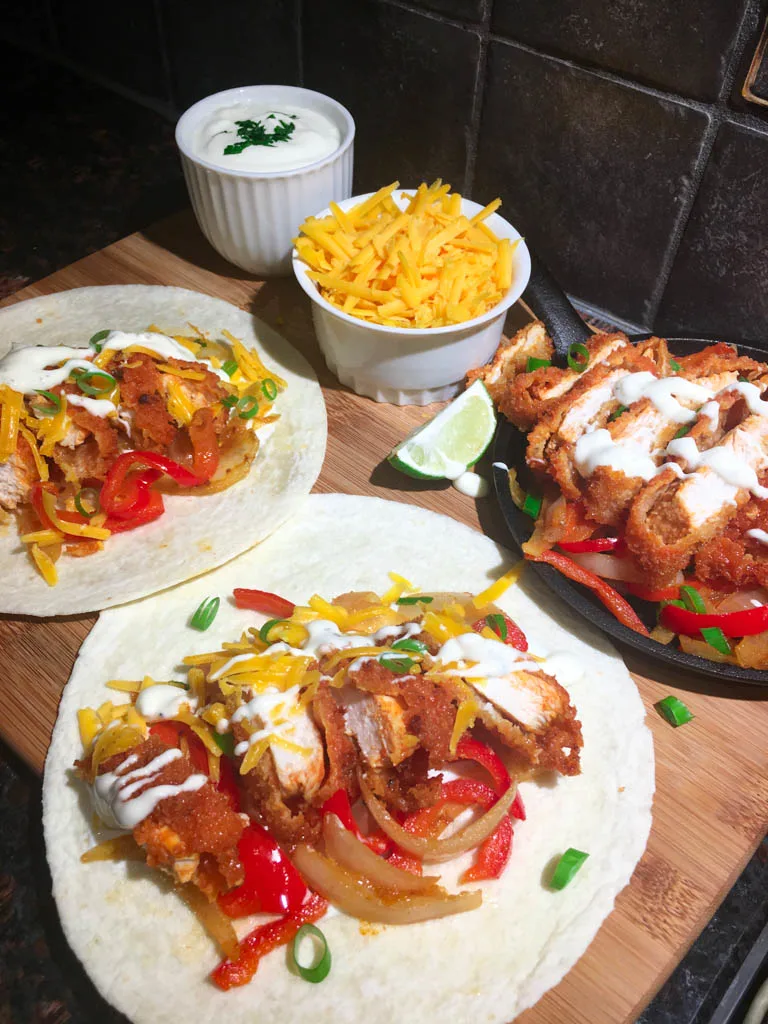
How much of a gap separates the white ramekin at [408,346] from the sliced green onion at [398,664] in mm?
1302

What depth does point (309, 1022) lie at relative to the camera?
6.40ft

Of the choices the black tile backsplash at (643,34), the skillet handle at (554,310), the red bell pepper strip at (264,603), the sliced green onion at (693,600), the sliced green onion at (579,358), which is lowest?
the red bell pepper strip at (264,603)

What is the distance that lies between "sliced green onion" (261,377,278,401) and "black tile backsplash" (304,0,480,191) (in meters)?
1.47

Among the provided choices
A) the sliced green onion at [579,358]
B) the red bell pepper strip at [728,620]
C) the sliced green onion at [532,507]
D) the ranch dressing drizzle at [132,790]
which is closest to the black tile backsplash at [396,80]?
the sliced green onion at [579,358]

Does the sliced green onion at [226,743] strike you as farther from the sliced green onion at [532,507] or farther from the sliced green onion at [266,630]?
the sliced green onion at [532,507]

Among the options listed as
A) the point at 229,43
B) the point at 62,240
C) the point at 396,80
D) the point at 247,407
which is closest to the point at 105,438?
the point at 247,407

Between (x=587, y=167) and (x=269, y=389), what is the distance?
1579 mm

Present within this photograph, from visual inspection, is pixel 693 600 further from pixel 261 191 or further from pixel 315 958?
pixel 261 191

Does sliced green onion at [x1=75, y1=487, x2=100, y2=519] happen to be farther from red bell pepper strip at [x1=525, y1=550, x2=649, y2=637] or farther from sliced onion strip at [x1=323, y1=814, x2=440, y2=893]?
red bell pepper strip at [x1=525, y1=550, x2=649, y2=637]

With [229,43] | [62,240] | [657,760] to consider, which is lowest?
[62,240]

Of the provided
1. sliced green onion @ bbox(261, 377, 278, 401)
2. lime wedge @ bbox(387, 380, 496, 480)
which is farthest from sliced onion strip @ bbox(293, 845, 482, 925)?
sliced green onion @ bbox(261, 377, 278, 401)

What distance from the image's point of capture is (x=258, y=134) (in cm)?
350

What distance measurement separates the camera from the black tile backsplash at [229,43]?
4.06 m

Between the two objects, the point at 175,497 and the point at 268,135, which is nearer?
the point at 175,497
